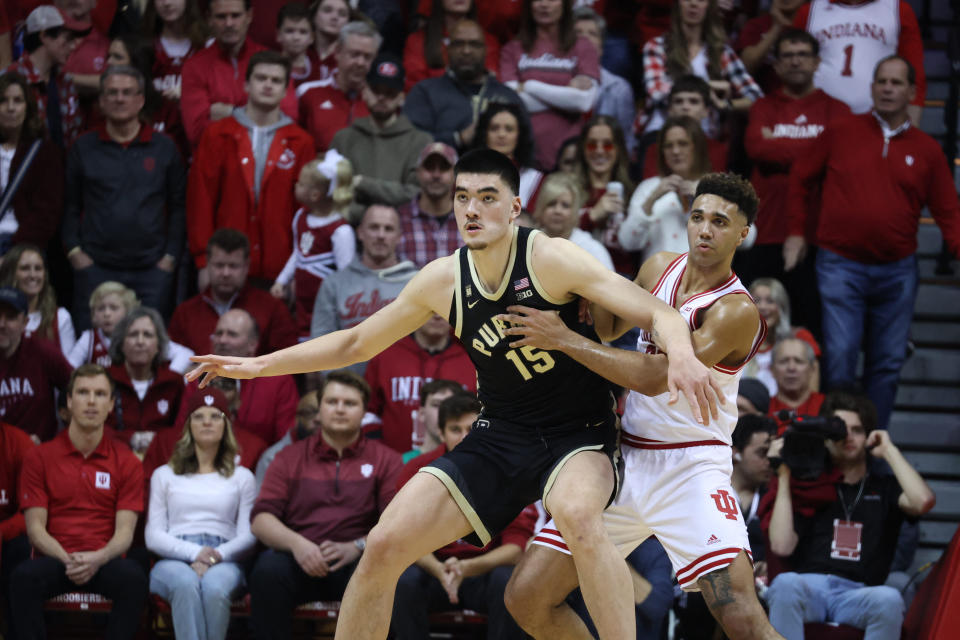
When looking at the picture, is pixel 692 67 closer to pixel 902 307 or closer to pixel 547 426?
pixel 902 307

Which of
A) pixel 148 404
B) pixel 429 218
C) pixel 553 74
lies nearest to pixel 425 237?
pixel 429 218

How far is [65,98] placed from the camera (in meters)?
9.90

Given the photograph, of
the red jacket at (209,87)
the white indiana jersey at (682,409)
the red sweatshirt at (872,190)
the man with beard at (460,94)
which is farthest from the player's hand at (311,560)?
the red sweatshirt at (872,190)

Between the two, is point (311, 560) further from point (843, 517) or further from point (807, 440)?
point (843, 517)

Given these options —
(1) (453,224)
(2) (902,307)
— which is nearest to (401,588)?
(1) (453,224)

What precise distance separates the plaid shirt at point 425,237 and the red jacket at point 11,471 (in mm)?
2838

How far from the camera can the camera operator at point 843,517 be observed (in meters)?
7.05

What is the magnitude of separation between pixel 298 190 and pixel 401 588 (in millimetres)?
3234

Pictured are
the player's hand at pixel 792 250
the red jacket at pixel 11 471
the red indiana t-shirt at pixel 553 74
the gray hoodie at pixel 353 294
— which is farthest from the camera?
the red indiana t-shirt at pixel 553 74

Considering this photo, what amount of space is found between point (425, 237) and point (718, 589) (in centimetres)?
433

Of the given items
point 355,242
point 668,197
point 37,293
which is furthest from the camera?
point 355,242

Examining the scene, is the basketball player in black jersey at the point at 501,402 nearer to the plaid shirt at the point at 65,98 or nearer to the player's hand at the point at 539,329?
the player's hand at the point at 539,329

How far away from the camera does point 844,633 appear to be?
695 cm

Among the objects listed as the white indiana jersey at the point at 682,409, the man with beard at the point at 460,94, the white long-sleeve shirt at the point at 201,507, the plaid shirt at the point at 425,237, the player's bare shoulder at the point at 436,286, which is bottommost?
the white long-sleeve shirt at the point at 201,507
